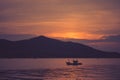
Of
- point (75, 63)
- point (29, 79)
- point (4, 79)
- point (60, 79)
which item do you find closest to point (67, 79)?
point (60, 79)

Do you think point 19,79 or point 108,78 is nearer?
point 19,79

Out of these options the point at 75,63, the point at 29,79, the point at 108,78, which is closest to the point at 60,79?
the point at 29,79

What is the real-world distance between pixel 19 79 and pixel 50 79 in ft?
15.5

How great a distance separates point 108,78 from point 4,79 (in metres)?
16.6

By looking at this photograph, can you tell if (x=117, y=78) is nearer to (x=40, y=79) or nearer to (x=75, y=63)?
(x=40, y=79)

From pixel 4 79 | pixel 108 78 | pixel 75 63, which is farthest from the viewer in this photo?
pixel 75 63

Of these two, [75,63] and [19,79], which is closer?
[19,79]

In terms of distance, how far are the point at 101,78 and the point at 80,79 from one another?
13.9 feet

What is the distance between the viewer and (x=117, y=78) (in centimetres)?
5334

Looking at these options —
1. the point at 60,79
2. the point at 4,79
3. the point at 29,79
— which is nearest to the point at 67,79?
the point at 60,79

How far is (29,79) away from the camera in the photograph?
166 ft

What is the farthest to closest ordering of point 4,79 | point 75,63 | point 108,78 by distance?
1. point 75,63
2. point 108,78
3. point 4,79

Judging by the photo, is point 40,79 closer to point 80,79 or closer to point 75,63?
point 80,79

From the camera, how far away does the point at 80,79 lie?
170ft
